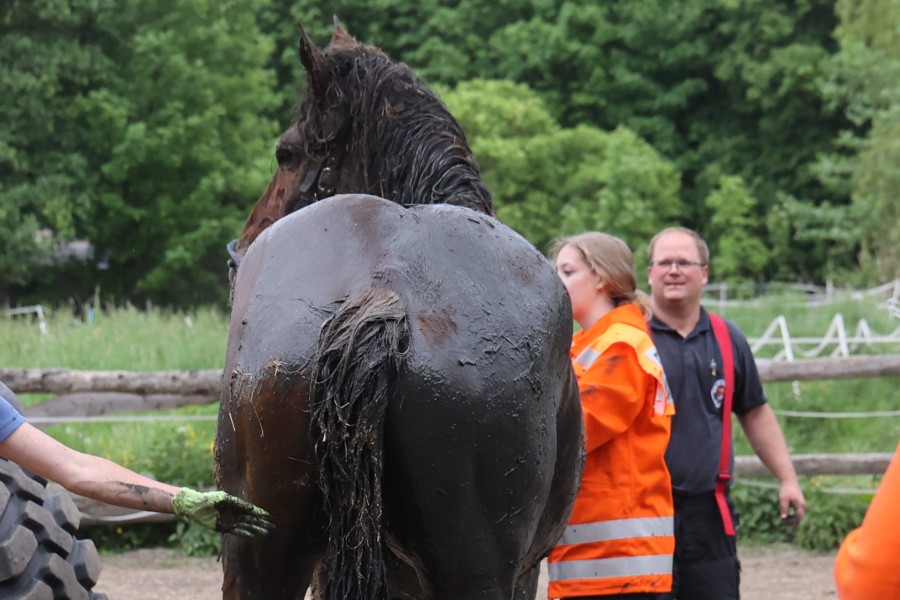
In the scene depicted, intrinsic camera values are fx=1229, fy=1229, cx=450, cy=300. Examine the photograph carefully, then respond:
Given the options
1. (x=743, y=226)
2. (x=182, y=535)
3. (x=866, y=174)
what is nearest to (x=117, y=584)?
(x=182, y=535)

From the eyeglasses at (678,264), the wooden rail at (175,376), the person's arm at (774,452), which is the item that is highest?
the eyeglasses at (678,264)

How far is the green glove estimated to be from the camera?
8.36ft

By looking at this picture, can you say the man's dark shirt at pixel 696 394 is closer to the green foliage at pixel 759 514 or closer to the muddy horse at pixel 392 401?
the muddy horse at pixel 392 401

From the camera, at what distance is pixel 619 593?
3762 millimetres

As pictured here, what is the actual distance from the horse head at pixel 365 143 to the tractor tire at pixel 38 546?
0.88m

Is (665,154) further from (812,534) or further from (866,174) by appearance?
(812,534)

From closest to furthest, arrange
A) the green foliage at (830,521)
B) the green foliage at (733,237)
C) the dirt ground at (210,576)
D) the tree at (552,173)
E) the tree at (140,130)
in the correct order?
the dirt ground at (210,576) → the green foliage at (830,521) → the tree at (140,130) → the tree at (552,173) → the green foliage at (733,237)


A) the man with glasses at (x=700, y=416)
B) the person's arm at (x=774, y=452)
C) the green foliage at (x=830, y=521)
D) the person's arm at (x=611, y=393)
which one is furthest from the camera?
the green foliage at (x=830, y=521)

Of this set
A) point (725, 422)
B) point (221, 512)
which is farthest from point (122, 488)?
point (725, 422)

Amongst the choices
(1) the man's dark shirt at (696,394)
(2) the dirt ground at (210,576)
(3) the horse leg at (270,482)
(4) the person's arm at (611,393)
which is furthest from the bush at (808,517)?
(3) the horse leg at (270,482)

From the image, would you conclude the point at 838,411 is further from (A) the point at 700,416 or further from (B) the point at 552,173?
(B) the point at 552,173

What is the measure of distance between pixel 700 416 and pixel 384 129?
155 centimetres

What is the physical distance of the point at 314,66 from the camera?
3785 millimetres

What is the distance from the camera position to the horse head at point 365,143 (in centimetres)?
339
